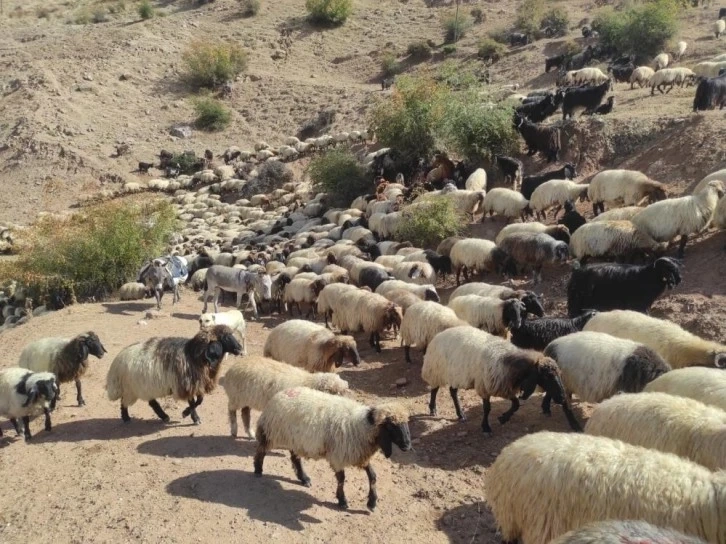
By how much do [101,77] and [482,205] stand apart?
31.1 metres

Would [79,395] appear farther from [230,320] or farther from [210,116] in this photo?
[210,116]

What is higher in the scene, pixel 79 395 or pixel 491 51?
pixel 491 51

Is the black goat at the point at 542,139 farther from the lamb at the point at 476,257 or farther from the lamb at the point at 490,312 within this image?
the lamb at the point at 490,312

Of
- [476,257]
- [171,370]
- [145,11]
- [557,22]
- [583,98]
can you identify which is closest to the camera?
[171,370]

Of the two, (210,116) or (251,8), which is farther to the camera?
(251,8)

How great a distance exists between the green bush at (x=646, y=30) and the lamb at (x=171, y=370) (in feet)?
91.0

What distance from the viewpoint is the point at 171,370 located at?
7.82 metres

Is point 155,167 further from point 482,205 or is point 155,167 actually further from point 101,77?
point 482,205

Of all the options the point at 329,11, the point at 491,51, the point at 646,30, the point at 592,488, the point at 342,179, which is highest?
the point at 329,11

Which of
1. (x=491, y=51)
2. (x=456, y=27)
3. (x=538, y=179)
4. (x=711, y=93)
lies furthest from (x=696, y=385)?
(x=456, y=27)

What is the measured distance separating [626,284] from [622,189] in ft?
14.2

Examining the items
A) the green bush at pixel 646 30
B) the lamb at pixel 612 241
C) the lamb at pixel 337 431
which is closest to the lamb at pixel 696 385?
the lamb at pixel 337 431

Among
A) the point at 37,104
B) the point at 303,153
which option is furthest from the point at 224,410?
the point at 37,104

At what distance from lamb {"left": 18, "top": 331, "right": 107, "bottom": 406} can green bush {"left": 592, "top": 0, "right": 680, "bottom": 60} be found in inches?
1106
